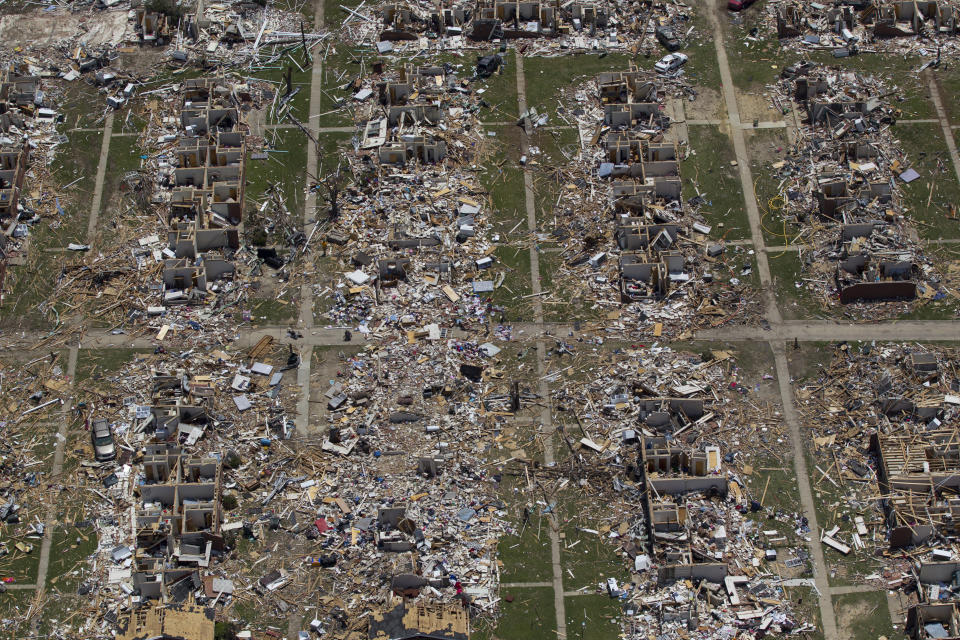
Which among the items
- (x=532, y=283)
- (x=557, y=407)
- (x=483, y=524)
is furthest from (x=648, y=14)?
(x=483, y=524)

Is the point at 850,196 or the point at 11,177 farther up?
the point at 850,196

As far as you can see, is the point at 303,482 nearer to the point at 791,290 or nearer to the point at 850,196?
the point at 791,290

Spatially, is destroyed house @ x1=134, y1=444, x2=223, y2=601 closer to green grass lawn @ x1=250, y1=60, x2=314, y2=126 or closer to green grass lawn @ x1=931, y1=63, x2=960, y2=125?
green grass lawn @ x1=250, y1=60, x2=314, y2=126

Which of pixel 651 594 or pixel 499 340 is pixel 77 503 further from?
pixel 651 594

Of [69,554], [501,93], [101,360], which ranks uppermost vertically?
[501,93]

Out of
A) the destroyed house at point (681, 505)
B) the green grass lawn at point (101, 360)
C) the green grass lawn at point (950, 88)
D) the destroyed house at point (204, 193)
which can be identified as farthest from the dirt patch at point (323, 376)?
the green grass lawn at point (950, 88)

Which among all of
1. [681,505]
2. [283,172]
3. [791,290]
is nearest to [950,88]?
[791,290]

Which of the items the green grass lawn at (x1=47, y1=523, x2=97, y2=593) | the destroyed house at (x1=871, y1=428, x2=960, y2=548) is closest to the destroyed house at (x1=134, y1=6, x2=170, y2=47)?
the green grass lawn at (x1=47, y1=523, x2=97, y2=593)
